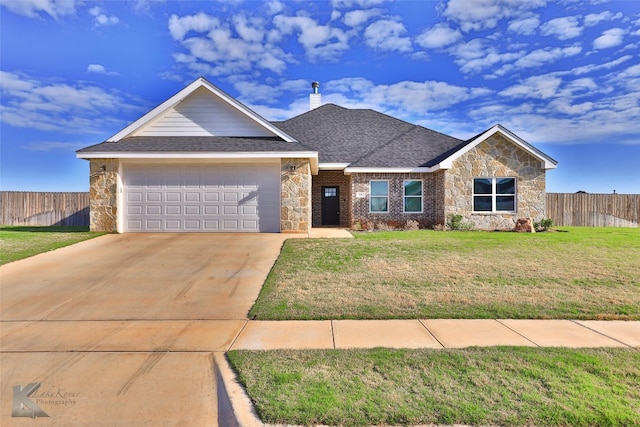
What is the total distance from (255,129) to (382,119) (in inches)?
431

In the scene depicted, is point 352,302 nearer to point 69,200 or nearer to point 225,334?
point 225,334

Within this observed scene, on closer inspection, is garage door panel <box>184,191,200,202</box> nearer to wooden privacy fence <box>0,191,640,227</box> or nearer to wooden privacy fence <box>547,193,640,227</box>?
wooden privacy fence <box>0,191,640,227</box>

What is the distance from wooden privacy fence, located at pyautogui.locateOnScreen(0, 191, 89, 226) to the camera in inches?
856

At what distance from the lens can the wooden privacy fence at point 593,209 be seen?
22.6m

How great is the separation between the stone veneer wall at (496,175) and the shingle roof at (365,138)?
6.24 feet

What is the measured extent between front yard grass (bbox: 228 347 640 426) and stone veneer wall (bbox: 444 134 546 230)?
13821mm

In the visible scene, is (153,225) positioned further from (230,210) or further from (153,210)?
(230,210)

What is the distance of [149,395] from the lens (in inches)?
140

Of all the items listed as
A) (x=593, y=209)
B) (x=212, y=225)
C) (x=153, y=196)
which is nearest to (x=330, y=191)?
(x=212, y=225)

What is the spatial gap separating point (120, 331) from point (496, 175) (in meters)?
17.2

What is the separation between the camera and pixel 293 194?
48.5ft

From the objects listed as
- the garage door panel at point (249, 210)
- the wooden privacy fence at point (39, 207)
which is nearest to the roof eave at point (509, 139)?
the garage door panel at point (249, 210)

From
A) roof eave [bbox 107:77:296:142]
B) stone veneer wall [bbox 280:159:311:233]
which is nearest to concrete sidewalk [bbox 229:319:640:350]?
stone veneer wall [bbox 280:159:311:233]

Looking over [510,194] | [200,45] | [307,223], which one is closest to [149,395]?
[307,223]
